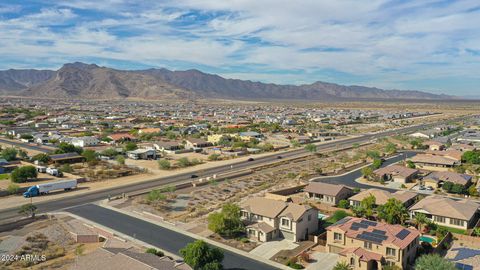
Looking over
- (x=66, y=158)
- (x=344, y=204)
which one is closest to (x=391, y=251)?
(x=344, y=204)

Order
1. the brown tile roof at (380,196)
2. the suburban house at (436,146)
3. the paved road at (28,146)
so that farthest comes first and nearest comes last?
the paved road at (28,146) < the suburban house at (436,146) < the brown tile roof at (380,196)

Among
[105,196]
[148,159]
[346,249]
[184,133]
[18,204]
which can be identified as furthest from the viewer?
[184,133]

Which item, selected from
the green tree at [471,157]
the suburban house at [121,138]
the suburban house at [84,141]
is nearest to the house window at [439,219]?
the green tree at [471,157]

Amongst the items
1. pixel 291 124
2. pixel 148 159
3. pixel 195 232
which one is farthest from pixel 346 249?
pixel 291 124

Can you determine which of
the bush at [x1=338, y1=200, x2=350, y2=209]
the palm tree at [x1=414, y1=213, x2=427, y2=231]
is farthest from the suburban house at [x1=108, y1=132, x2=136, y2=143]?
the palm tree at [x1=414, y1=213, x2=427, y2=231]

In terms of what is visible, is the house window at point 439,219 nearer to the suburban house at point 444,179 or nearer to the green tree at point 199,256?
the suburban house at point 444,179

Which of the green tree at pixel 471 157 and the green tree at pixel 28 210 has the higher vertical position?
the green tree at pixel 471 157

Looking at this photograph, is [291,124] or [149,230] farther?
[291,124]

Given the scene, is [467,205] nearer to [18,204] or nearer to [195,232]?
[195,232]
